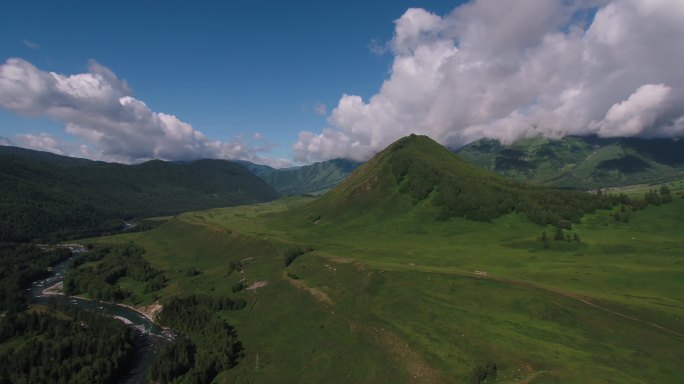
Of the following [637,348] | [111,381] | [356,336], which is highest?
[637,348]

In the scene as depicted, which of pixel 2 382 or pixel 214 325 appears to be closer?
pixel 2 382

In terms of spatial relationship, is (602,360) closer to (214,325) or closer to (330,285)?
(330,285)

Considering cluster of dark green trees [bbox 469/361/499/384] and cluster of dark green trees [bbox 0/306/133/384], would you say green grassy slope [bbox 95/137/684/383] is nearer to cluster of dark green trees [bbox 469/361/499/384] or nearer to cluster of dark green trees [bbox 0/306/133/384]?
cluster of dark green trees [bbox 469/361/499/384]

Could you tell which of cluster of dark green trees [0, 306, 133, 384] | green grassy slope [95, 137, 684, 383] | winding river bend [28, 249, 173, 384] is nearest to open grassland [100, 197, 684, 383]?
green grassy slope [95, 137, 684, 383]

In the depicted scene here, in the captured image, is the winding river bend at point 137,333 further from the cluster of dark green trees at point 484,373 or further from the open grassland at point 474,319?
the cluster of dark green trees at point 484,373

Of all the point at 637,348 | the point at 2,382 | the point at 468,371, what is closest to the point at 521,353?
the point at 468,371

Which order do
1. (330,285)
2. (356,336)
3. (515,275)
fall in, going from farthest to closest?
(330,285)
(515,275)
(356,336)

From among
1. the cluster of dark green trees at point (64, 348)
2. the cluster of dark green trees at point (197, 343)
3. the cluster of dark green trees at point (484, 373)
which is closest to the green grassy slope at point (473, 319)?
the cluster of dark green trees at point (484, 373)
